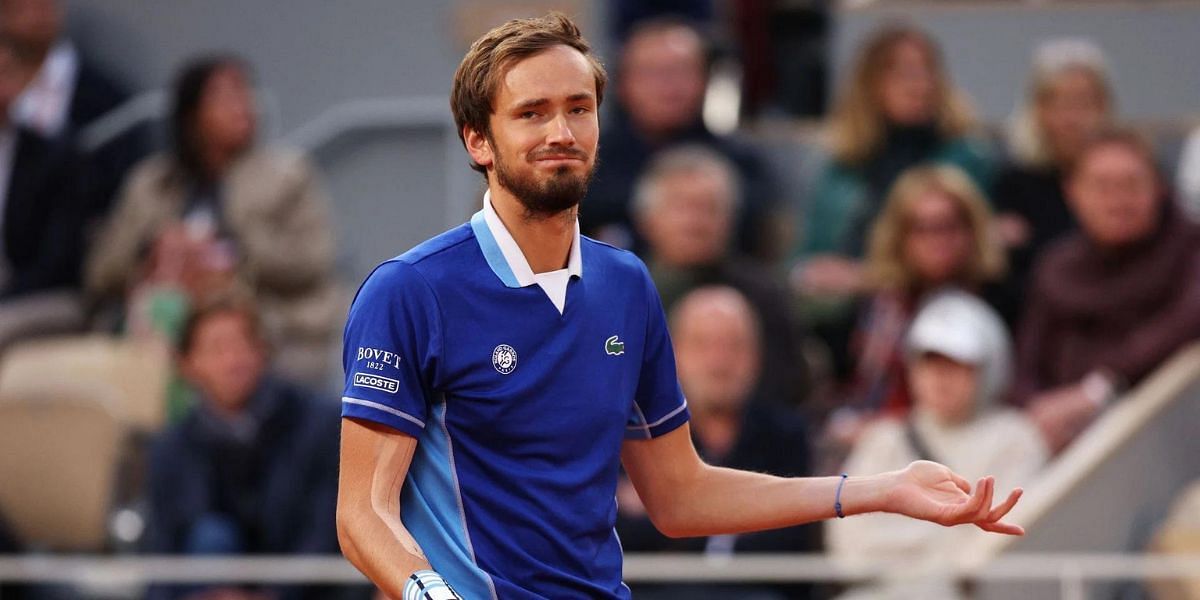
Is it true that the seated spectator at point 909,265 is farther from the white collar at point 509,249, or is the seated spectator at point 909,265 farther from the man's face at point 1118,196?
the white collar at point 509,249

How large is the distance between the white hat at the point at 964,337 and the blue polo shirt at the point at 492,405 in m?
3.85

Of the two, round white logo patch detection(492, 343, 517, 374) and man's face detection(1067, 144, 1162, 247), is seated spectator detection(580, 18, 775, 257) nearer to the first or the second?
man's face detection(1067, 144, 1162, 247)

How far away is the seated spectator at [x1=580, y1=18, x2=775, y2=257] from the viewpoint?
26.2 feet

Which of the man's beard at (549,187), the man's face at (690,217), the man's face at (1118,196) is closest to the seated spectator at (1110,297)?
the man's face at (1118,196)

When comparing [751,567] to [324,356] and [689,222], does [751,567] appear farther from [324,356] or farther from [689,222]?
[324,356]

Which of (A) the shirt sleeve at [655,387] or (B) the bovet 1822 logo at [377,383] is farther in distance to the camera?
(A) the shirt sleeve at [655,387]

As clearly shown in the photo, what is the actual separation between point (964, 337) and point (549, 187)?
4.09 metres

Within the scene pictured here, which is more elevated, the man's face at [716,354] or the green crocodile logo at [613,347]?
the green crocodile logo at [613,347]

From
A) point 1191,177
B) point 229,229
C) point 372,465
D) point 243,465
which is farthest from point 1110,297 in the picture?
point 372,465

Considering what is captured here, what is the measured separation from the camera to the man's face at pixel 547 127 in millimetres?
3064

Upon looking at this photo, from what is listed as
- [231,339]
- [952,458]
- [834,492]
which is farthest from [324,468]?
[834,492]

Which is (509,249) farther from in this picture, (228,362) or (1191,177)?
(1191,177)

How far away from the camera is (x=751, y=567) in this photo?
20.7 ft

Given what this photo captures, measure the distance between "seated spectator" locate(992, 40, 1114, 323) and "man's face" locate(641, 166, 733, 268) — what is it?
120 centimetres
